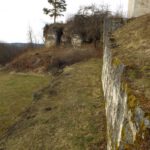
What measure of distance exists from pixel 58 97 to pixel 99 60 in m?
9.30

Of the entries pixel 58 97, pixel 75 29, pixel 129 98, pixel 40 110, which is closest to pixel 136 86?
pixel 129 98

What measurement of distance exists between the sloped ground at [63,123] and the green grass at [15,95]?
117 centimetres

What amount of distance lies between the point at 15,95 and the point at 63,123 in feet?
24.8

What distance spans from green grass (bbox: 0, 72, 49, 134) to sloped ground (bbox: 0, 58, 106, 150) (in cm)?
117

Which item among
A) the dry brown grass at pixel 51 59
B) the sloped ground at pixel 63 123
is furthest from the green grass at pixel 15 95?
the dry brown grass at pixel 51 59

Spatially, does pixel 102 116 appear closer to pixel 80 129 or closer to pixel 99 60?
pixel 80 129

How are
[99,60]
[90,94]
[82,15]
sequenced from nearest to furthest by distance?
[90,94], [99,60], [82,15]

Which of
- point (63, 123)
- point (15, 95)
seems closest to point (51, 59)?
point (15, 95)

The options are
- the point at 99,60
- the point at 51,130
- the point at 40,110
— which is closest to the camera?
the point at 51,130

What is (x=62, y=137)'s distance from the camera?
25.2 feet

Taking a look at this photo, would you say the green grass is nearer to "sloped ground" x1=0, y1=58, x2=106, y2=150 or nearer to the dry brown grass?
"sloped ground" x1=0, y1=58, x2=106, y2=150

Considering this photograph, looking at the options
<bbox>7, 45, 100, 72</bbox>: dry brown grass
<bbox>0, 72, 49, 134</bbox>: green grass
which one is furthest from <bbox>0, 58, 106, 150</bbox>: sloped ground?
<bbox>7, 45, 100, 72</bbox>: dry brown grass

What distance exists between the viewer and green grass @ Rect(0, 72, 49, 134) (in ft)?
37.4

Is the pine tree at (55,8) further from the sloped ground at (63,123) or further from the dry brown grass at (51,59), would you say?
the sloped ground at (63,123)
